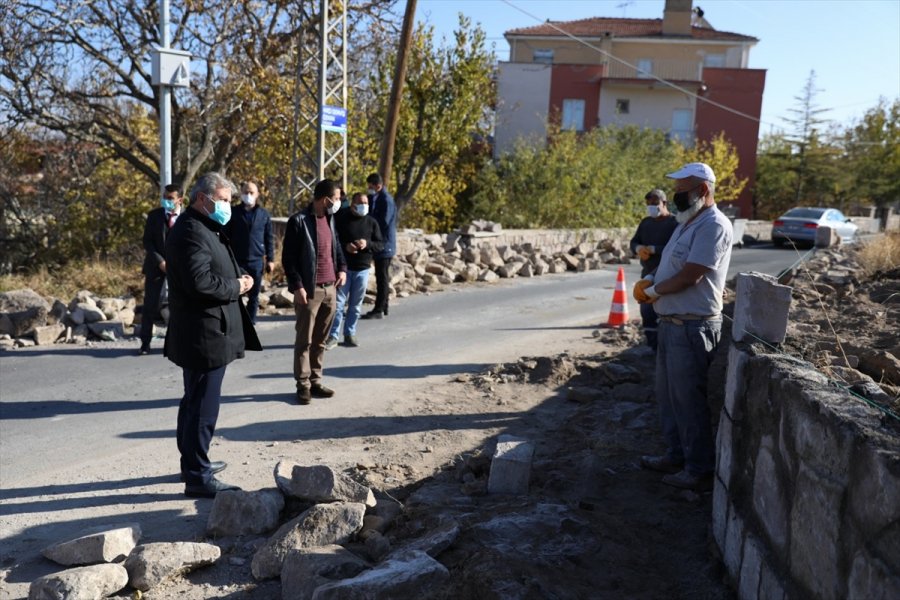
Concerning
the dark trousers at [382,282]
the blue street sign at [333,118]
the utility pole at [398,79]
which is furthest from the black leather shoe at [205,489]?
the utility pole at [398,79]

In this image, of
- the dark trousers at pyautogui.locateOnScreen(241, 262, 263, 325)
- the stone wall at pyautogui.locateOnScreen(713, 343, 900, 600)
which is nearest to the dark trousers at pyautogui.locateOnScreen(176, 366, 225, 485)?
the stone wall at pyautogui.locateOnScreen(713, 343, 900, 600)

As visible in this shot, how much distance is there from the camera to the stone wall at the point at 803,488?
2.51 meters

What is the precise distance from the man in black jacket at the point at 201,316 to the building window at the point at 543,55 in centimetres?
4725

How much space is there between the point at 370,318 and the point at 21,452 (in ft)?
20.7

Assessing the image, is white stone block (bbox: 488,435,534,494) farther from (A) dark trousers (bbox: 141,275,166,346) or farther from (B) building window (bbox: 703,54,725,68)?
(B) building window (bbox: 703,54,725,68)

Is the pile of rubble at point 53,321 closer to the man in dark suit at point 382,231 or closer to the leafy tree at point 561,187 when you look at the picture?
the man in dark suit at point 382,231

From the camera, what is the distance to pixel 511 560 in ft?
12.0

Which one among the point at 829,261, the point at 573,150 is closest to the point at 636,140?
the point at 573,150

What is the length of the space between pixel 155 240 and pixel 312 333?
9.20 feet

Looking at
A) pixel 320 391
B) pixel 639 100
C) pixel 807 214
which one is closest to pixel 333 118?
pixel 320 391

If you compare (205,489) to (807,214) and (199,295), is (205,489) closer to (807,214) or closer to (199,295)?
(199,295)

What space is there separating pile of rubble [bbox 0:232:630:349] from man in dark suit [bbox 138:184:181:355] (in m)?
1.24

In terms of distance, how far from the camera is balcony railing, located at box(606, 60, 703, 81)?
153 feet

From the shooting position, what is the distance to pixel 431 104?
2445 cm
